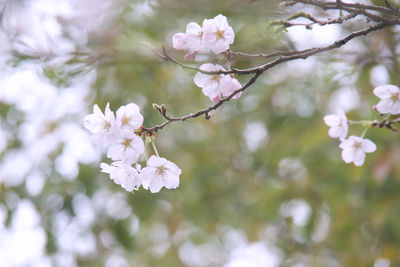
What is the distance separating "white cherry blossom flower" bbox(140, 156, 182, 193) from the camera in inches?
40.9

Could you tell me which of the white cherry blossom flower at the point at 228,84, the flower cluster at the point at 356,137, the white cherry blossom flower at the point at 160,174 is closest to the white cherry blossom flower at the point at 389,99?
the flower cluster at the point at 356,137

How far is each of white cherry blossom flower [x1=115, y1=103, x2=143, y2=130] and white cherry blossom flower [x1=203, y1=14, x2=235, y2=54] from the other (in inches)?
8.2

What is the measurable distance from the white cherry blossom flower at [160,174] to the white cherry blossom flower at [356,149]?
472 millimetres

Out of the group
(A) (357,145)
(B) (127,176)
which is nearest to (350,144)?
(A) (357,145)

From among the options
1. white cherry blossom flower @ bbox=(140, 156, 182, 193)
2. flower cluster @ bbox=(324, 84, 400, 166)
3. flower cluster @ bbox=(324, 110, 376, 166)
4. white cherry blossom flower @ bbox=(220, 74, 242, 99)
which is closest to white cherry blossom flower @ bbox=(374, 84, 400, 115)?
flower cluster @ bbox=(324, 84, 400, 166)

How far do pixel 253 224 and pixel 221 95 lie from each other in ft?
7.49

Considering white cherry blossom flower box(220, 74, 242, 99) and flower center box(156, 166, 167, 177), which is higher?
white cherry blossom flower box(220, 74, 242, 99)

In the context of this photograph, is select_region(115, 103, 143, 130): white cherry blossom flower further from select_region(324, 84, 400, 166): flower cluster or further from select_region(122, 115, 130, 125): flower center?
select_region(324, 84, 400, 166): flower cluster

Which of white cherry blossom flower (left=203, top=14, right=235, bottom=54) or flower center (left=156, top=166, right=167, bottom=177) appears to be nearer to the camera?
white cherry blossom flower (left=203, top=14, right=235, bottom=54)

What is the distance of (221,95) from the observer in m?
1.03

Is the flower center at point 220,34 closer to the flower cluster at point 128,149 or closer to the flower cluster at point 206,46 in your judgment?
the flower cluster at point 206,46

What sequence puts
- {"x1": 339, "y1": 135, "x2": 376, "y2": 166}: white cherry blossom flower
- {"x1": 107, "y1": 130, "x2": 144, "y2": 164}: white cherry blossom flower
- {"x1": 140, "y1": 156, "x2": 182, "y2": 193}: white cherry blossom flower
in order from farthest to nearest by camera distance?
{"x1": 339, "y1": 135, "x2": 376, "y2": 166}: white cherry blossom flower
{"x1": 140, "y1": 156, "x2": 182, "y2": 193}: white cherry blossom flower
{"x1": 107, "y1": 130, "x2": 144, "y2": 164}: white cherry blossom flower

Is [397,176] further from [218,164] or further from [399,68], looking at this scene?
[218,164]

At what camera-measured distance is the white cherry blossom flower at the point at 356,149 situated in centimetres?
124
